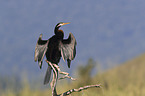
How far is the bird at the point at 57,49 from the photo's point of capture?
3.38 m

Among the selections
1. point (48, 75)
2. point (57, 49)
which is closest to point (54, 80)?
point (48, 75)

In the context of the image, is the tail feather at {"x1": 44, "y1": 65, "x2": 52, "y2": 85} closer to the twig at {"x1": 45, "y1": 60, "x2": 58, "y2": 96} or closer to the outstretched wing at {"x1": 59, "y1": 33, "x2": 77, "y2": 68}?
the twig at {"x1": 45, "y1": 60, "x2": 58, "y2": 96}

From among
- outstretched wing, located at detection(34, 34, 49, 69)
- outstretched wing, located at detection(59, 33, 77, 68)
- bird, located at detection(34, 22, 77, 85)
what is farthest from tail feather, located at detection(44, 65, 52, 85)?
outstretched wing, located at detection(59, 33, 77, 68)

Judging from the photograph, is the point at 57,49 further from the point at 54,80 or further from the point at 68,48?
the point at 54,80

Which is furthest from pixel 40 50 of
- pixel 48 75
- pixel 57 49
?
pixel 48 75

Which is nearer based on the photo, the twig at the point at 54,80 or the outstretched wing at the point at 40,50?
the twig at the point at 54,80

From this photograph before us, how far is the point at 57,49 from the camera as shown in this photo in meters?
3.41

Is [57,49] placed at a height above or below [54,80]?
above

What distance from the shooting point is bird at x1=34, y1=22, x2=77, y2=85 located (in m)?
3.38

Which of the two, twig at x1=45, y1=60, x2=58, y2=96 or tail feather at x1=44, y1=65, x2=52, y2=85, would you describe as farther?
tail feather at x1=44, y1=65, x2=52, y2=85

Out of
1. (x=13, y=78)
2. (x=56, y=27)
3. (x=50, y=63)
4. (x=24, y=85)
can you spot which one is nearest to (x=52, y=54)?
(x=50, y=63)

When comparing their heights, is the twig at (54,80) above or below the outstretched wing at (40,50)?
below

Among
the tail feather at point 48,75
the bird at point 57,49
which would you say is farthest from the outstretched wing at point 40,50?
the tail feather at point 48,75

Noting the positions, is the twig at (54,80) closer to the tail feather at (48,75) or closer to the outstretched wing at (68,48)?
the tail feather at (48,75)
